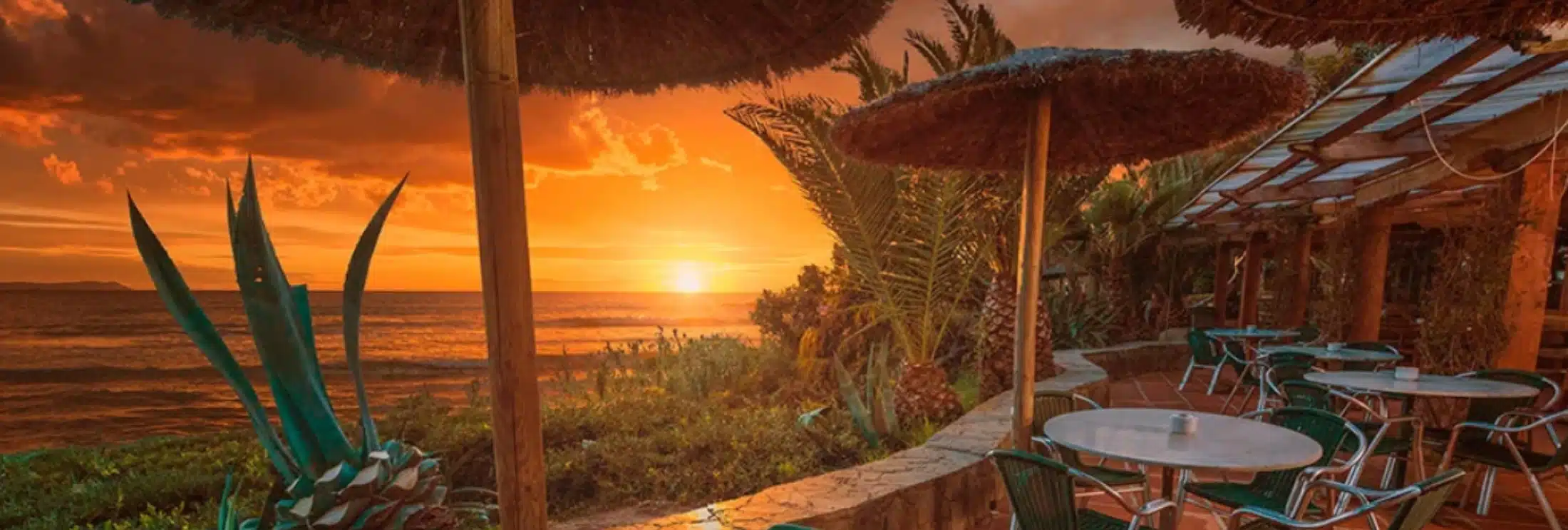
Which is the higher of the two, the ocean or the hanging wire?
the hanging wire

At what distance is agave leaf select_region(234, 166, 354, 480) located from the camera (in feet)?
5.62

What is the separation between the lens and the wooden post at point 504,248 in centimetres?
145

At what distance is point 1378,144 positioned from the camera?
4.92 m

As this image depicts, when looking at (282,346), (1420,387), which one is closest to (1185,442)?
(1420,387)

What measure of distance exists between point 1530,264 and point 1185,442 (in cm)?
406

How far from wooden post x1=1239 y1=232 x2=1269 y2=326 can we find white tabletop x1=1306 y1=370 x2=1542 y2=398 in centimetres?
581

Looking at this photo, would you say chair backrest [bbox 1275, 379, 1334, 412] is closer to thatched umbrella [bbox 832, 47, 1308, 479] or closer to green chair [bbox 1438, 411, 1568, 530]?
green chair [bbox 1438, 411, 1568, 530]

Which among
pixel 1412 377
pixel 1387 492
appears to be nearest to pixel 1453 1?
pixel 1387 492

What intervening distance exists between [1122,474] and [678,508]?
7.16ft

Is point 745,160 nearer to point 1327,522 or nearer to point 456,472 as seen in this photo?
point 456,472

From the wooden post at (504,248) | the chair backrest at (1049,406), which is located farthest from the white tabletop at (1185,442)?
the wooden post at (504,248)

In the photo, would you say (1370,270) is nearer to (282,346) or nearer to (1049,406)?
(1049,406)

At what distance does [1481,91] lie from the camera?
12.7 feet

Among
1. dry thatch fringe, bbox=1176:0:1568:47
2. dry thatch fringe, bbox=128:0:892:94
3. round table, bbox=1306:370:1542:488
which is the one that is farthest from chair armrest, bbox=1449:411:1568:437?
dry thatch fringe, bbox=128:0:892:94
